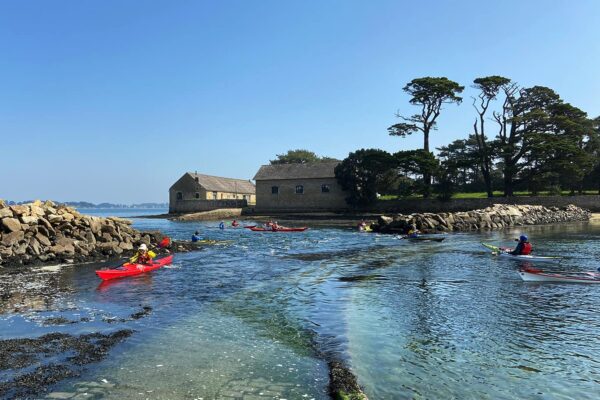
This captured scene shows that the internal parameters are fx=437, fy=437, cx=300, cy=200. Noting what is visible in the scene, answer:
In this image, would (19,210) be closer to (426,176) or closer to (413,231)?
(413,231)

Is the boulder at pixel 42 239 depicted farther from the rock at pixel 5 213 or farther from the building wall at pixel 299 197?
the building wall at pixel 299 197

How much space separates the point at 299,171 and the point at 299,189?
366cm

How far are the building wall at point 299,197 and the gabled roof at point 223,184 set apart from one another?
1326 cm

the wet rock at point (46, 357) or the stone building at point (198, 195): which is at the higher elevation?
the stone building at point (198, 195)

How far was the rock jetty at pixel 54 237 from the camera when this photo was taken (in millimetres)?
22312

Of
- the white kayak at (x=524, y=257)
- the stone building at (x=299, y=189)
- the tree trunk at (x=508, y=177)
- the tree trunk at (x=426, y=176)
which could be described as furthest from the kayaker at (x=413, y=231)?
the stone building at (x=299, y=189)

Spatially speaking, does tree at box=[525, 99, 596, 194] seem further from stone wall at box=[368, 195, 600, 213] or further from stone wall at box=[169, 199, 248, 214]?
stone wall at box=[169, 199, 248, 214]

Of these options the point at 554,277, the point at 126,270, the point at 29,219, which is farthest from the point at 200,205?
the point at 554,277

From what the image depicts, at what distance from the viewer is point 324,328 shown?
11.0 meters

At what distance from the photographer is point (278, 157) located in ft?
411

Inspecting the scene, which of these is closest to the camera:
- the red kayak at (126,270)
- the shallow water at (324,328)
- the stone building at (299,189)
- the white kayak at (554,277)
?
the shallow water at (324,328)

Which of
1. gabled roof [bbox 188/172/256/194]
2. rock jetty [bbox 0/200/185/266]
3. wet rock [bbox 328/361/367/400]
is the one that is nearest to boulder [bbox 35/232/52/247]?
rock jetty [bbox 0/200/185/266]

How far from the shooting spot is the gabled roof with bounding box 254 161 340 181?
7646 centimetres

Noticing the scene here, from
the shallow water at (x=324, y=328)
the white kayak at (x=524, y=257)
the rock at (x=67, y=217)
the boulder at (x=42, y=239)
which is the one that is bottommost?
the shallow water at (x=324, y=328)
